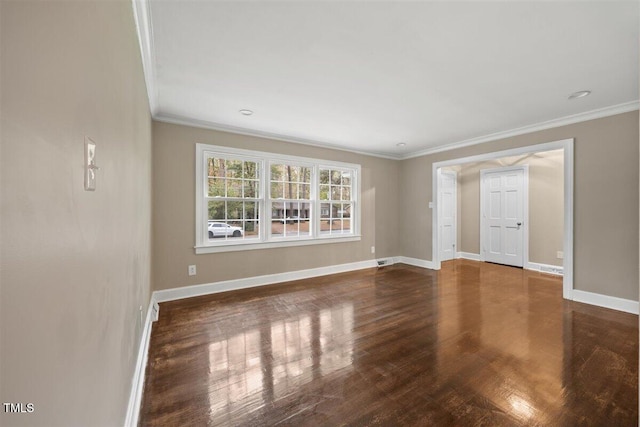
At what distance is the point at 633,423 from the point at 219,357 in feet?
8.93

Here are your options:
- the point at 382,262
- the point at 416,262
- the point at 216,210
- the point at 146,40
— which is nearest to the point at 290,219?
the point at 216,210

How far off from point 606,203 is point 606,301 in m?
1.20

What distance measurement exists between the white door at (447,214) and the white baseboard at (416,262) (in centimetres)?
89

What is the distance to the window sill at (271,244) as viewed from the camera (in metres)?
3.97

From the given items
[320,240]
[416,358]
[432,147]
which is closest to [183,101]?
[320,240]

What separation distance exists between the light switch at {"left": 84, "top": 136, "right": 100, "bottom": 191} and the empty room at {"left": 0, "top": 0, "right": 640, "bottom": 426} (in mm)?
12

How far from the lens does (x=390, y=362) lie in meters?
2.26

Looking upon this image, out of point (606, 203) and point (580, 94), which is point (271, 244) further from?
point (606, 203)

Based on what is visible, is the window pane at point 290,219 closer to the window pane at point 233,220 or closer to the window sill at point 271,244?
the window sill at point 271,244

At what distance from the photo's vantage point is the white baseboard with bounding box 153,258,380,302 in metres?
3.72

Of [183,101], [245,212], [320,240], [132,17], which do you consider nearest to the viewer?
[132,17]

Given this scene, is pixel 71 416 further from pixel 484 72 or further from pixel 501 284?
pixel 501 284

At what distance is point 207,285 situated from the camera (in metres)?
3.96

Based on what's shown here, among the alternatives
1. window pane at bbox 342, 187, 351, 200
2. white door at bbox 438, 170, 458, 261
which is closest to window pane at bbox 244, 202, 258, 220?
window pane at bbox 342, 187, 351, 200
